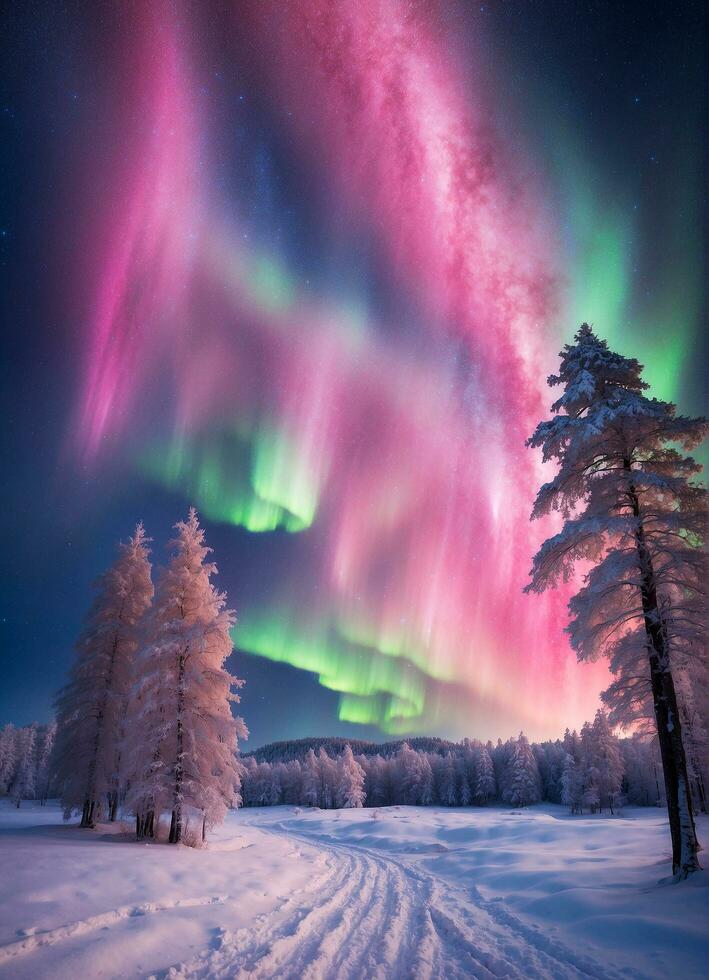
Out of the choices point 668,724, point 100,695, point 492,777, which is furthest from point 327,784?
point 668,724

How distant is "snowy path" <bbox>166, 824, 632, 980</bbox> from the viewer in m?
6.34

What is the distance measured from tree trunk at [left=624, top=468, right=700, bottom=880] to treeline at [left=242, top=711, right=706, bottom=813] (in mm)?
66077

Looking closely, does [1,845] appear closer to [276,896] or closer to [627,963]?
[276,896]

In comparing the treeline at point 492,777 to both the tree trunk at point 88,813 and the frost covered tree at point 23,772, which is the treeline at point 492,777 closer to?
the frost covered tree at point 23,772

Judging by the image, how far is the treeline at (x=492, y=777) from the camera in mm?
69250

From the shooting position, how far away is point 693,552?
11.8 m

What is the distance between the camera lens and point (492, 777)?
8850 cm

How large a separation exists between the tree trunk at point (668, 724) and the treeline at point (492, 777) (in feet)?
217

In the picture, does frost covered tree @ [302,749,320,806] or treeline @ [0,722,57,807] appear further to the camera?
frost covered tree @ [302,749,320,806]

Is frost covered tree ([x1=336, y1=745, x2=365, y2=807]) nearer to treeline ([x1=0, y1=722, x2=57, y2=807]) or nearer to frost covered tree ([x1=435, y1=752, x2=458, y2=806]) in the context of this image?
frost covered tree ([x1=435, y1=752, x2=458, y2=806])

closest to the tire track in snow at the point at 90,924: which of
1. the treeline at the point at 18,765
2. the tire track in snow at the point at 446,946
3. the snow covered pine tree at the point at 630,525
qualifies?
the tire track in snow at the point at 446,946

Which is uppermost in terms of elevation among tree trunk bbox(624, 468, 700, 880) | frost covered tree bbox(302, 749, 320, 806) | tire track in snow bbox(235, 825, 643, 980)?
tree trunk bbox(624, 468, 700, 880)

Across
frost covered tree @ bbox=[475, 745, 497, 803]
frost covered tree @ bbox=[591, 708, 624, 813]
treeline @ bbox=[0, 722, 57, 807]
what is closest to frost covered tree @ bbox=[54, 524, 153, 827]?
treeline @ bbox=[0, 722, 57, 807]

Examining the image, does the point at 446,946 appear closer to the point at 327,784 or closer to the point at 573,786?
the point at 573,786
